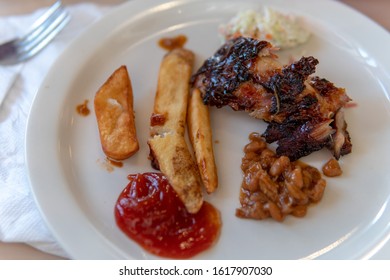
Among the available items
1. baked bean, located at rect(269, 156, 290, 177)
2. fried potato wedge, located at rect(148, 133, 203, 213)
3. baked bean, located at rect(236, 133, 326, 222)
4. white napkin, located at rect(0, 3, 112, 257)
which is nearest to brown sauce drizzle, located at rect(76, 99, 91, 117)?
white napkin, located at rect(0, 3, 112, 257)

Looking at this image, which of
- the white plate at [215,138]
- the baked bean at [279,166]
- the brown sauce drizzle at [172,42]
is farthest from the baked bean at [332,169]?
the brown sauce drizzle at [172,42]

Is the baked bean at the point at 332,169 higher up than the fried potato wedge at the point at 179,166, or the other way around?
the baked bean at the point at 332,169

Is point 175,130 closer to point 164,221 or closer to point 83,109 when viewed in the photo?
point 164,221

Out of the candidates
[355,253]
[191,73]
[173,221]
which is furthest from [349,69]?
[173,221]

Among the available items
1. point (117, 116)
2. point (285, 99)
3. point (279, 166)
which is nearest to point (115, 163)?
point (117, 116)

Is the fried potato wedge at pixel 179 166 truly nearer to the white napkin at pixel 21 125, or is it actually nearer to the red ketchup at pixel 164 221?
the red ketchup at pixel 164 221

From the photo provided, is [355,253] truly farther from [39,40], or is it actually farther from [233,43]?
[39,40]
